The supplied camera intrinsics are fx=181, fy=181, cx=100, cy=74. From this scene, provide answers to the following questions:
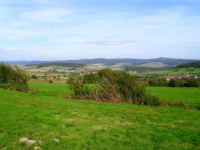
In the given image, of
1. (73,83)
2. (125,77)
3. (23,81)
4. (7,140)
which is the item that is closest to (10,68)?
(23,81)

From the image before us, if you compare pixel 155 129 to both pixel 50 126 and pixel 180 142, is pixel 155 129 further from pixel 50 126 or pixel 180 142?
pixel 50 126

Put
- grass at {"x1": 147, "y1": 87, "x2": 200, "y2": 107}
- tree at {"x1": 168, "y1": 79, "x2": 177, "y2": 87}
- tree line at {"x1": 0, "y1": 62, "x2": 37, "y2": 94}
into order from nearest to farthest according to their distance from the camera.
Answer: grass at {"x1": 147, "y1": 87, "x2": 200, "y2": 107} → tree line at {"x1": 0, "y1": 62, "x2": 37, "y2": 94} → tree at {"x1": 168, "y1": 79, "x2": 177, "y2": 87}

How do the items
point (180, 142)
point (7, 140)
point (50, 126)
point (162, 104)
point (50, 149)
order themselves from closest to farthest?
1. point (50, 149)
2. point (7, 140)
3. point (180, 142)
4. point (50, 126)
5. point (162, 104)

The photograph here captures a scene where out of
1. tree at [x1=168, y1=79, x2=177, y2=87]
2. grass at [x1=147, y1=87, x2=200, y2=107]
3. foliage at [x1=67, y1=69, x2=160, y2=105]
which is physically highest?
foliage at [x1=67, y1=69, x2=160, y2=105]

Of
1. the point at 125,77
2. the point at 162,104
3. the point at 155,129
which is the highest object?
the point at 125,77

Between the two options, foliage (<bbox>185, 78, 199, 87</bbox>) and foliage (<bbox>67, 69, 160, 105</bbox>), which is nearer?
foliage (<bbox>67, 69, 160, 105</bbox>)

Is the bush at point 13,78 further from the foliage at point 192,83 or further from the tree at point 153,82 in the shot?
the foliage at point 192,83

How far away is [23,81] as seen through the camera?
28.9 meters

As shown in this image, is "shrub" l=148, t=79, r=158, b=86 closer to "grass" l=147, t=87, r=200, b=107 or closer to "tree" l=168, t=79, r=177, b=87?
"tree" l=168, t=79, r=177, b=87

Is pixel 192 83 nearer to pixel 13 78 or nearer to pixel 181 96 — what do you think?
Answer: pixel 181 96

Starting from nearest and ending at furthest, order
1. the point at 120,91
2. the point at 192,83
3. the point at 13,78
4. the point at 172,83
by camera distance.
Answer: the point at 120,91
the point at 13,78
the point at 192,83
the point at 172,83

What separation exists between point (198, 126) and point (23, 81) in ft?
85.2

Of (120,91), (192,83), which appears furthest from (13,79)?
(192,83)

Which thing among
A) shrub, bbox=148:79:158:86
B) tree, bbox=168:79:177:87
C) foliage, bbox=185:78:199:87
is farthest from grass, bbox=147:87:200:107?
shrub, bbox=148:79:158:86
